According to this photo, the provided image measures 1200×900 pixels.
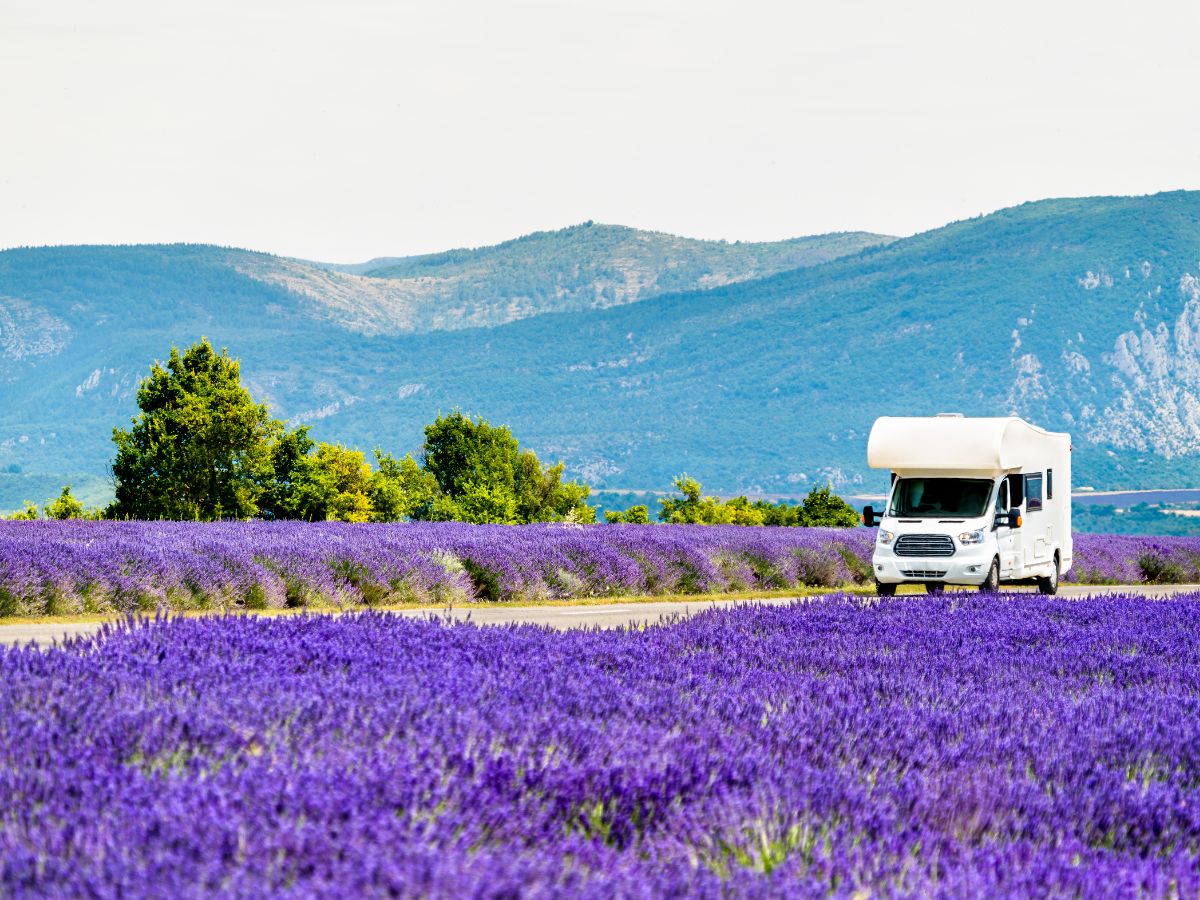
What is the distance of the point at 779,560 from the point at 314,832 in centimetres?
2280

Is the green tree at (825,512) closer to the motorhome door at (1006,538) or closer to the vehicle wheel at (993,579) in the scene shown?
the motorhome door at (1006,538)

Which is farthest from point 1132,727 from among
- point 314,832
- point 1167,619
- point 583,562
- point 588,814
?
point 583,562

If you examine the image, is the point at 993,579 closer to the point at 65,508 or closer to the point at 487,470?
the point at 65,508

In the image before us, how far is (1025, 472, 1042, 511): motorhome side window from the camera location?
23500 millimetres

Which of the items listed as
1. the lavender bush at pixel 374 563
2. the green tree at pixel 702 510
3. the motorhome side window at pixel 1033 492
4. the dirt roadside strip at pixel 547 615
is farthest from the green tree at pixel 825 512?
the dirt roadside strip at pixel 547 615

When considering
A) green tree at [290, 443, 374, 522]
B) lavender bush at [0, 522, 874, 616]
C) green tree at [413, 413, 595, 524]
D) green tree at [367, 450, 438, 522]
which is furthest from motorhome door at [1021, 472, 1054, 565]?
green tree at [413, 413, 595, 524]

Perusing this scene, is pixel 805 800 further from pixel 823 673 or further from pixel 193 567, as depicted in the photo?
pixel 193 567

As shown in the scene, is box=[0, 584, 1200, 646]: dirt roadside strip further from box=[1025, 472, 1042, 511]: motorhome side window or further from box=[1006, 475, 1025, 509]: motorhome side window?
box=[1025, 472, 1042, 511]: motorhome side window

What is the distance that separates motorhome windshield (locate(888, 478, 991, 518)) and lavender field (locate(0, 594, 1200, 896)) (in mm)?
14541

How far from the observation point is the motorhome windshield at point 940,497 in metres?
22.8

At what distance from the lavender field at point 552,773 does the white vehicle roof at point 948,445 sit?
A: 13953 mm

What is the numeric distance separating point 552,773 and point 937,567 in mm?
18376

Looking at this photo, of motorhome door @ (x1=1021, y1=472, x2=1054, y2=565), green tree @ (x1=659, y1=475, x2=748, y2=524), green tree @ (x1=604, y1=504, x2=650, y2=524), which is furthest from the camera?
green tree @ (x1=604, y1=504, x2=650, y2=524)

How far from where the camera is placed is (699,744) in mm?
5695
